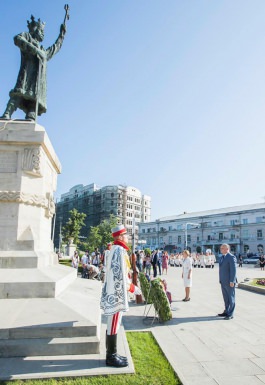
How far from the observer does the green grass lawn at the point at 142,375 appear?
3086mm

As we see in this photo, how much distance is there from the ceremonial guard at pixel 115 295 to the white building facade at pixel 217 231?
52576 mm

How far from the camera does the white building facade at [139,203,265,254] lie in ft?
195

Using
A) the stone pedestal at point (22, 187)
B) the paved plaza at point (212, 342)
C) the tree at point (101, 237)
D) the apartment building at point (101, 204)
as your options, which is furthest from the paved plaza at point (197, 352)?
the apartment building at point (101, 204)

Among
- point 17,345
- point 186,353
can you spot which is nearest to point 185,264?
point 186,353

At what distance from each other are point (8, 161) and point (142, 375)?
4.36 metres

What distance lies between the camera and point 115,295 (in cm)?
371

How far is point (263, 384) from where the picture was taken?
332cm

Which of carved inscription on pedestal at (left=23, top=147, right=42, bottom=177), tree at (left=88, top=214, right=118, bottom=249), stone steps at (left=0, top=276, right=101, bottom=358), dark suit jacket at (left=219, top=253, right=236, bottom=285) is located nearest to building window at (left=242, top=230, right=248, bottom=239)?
tree at (left=88, top=214, right=118, bottom=249)

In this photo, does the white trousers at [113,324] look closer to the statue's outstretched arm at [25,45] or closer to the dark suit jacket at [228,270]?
the dark suit jacket at [228,270]

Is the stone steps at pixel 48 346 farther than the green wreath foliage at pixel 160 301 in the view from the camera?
No

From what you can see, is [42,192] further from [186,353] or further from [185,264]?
[185,264]

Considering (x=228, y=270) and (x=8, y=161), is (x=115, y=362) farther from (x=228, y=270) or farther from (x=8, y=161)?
(x=228, y=270)

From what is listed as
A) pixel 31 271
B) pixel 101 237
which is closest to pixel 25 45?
pixel 31 271

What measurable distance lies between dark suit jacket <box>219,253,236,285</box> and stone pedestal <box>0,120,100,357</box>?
3.23 m
